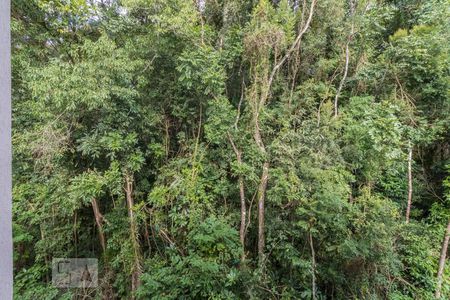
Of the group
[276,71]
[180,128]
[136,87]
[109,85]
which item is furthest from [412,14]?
[109,85]

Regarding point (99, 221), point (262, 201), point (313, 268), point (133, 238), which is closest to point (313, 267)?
point (313, 268)

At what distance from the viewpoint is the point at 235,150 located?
120 inches

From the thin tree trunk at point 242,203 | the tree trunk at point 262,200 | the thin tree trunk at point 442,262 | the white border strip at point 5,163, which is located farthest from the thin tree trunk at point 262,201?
the white border strip at point 5,163

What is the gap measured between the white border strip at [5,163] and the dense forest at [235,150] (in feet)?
5.84

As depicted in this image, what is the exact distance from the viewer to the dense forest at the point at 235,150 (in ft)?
8.52

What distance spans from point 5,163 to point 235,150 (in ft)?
8.03

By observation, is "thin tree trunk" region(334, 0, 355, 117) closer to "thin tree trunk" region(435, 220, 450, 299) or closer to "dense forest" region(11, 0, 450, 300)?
"dense forest" region(11, 0, 450, 300)

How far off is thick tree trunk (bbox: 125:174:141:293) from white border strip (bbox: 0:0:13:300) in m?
2.10

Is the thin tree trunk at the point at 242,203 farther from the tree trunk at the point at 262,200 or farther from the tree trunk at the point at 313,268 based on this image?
the tree trunk at the point at 313,268

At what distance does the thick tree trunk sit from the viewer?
8.99 ft

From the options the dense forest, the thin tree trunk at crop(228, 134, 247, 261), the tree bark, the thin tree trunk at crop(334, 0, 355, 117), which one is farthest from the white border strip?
the thin tree trunk at crop(334, 0, 355, 117)

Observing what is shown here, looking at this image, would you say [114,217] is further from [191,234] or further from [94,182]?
[191,234]

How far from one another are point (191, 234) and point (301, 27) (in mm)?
3278

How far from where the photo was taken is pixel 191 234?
2643mm
